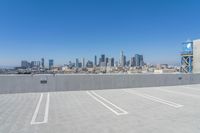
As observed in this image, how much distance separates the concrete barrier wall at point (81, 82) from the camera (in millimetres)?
9227

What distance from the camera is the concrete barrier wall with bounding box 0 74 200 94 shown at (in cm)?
923

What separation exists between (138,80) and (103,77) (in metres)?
2.70

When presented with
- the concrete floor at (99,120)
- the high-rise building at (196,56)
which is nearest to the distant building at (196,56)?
the high-rise building at (196,56)

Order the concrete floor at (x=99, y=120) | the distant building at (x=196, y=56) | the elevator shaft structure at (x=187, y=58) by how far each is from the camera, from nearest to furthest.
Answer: the concrete floor at (x=99, y=120), the distant building at (x=196, y=56), the elevator shaft structure at (x=187, y=58)

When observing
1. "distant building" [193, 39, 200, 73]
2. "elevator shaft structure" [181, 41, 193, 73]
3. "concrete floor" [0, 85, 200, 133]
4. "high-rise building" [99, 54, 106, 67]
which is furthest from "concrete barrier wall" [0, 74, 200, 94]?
"high-rise building" [99, 54, 106, 67]

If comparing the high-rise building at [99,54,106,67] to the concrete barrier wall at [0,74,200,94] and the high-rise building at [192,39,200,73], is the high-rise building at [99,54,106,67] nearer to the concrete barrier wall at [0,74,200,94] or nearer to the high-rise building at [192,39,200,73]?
the high-rise building at [192,39,200,73]

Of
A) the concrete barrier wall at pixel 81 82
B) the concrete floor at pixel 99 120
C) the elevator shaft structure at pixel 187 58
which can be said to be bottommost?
the concrete floor at pixel 99 120

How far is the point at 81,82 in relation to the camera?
1048cm

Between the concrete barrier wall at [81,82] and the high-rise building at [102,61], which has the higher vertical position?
the high-rise building at [102,61]

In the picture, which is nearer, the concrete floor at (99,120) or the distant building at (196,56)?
the concrete floor at (99,120)

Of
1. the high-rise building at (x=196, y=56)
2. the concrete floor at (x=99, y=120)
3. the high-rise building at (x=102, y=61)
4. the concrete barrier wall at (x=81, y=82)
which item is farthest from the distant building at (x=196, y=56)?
the high-rise building at (x=102, y=61)

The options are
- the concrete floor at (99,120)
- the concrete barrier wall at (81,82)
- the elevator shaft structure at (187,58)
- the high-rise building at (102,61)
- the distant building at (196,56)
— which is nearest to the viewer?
the concrete floor at (99,120)

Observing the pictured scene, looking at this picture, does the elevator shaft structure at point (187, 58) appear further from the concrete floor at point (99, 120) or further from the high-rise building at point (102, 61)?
the high-rise building at point (102, 61)

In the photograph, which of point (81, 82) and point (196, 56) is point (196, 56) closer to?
point (196, 56)
